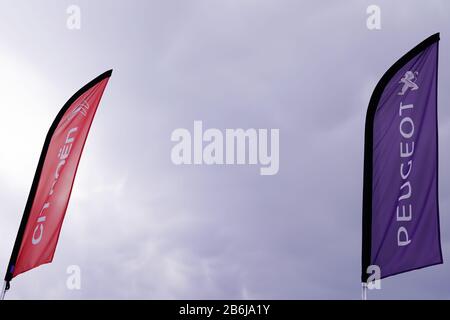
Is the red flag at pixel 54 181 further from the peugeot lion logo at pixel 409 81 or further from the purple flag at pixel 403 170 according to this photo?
the peugeot lion logo at pixel 409 81

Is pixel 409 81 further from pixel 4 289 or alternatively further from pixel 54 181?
pixel 4 289

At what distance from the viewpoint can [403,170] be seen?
10891 millimetres

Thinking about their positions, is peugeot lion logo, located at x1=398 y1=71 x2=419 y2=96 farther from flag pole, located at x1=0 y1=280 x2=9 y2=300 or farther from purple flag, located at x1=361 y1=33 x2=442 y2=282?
flag pole, located at x1=0 y1=280 x2=9 y2=300

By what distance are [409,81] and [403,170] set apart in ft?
6.97

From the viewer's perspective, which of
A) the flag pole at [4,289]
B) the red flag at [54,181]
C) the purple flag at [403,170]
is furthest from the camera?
the red flag at [54,181]

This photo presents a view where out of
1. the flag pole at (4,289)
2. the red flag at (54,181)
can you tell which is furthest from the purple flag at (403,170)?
the flag pole at (4,289)

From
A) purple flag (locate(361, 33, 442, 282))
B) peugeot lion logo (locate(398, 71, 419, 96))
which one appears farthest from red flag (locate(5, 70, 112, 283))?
peugeot lion logo (locate(398, 71, 419, 96))

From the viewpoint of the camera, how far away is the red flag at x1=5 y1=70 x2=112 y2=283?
11.7 m

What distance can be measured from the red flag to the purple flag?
6.86 meters

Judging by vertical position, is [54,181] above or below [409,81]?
below

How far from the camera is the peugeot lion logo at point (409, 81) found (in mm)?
11492

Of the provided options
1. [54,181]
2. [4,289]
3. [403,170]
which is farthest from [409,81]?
[4,289]
